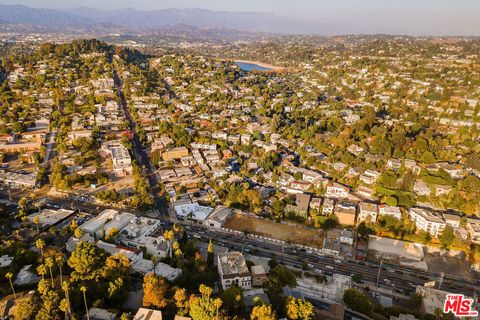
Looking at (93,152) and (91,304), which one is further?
(93,152)

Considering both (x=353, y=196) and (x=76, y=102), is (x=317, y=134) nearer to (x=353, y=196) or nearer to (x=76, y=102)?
(x=353, y=196)

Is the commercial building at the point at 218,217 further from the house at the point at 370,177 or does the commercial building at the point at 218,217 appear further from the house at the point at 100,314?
the house at the point at 370,177

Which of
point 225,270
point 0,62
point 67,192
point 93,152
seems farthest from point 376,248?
point 0,62

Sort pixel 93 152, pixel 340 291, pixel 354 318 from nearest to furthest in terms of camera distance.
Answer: pixel 354 318, pixel 340 291, pixel 93 152

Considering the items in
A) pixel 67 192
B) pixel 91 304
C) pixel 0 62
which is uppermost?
pixel 0 62

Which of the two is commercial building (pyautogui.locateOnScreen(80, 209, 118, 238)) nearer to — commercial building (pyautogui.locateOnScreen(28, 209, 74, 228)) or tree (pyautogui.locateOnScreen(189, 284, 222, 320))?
commercial building (pyautogui.locateOnScreen(28, 209, 74, 228))

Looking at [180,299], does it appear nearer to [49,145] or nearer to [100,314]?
[100,314]

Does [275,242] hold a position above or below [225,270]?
below

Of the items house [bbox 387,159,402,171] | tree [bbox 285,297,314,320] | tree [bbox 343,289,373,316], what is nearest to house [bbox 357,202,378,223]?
house [bbox 387,159,402,171]
